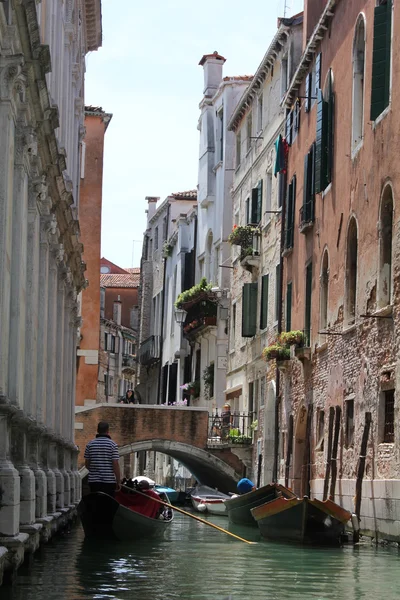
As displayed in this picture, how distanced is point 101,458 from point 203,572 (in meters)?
3.26

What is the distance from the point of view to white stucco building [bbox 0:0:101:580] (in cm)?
1106

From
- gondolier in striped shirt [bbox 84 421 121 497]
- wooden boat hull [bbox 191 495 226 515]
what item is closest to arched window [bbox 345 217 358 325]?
gondolier in striped shirt [bbox 84 421 121 497]

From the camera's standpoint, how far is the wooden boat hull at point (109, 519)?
16.2 meters

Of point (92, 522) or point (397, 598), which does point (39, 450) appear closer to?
point (92, 522)

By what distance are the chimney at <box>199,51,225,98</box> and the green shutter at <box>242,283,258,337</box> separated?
38.7 feet

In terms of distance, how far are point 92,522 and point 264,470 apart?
12.9 m

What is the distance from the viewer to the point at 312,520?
1755cm

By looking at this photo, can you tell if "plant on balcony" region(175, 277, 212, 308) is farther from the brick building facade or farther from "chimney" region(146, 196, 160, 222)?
"chimney" region(146, 196, 160, 222)

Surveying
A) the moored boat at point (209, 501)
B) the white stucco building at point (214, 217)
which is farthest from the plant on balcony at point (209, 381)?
the moored boat at point (209, 501)

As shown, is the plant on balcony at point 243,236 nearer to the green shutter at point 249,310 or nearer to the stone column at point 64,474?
the green shutter at point 249,310

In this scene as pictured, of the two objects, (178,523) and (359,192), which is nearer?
(359,192)

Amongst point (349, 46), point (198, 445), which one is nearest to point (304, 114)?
point (349, 46)

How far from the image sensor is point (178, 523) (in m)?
27.4

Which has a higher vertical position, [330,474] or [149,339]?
[149,339]
